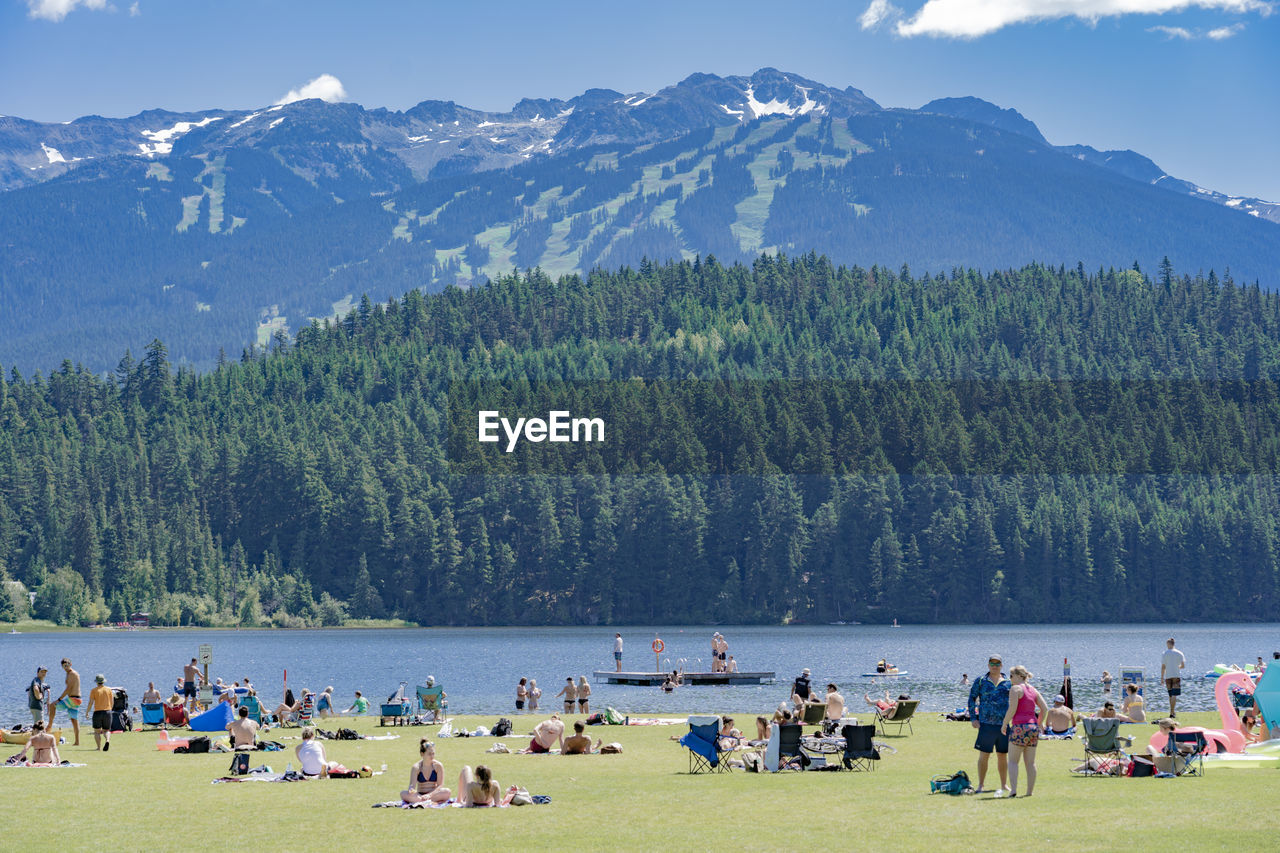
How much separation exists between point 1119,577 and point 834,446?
127 feet

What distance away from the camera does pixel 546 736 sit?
36.8 metres

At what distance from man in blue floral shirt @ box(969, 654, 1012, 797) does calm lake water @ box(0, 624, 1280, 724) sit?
28742 millimetres

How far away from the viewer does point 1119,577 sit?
176 m

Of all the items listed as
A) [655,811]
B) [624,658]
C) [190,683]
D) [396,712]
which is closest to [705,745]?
[655,811]

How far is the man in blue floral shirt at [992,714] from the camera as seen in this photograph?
26188 mm

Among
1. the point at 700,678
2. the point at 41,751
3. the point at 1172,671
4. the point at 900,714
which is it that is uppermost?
the point at 1172,671

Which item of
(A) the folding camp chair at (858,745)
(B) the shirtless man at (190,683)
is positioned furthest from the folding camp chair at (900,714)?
(B) the shirtless man at (190,683)

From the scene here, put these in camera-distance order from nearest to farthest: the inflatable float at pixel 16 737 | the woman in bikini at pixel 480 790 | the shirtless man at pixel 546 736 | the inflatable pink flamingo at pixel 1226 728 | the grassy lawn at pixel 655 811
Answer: the grassy lawn at pixel 655 811 < the woman in bikini at pixel 480 790 < the inflatable pink flamingo at pixel 1226 728 < the shirtless man at pixel 546 736 < the inflatable float at pixel 16 737

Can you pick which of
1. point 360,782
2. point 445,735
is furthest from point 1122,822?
point 445,735

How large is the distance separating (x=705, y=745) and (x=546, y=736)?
5.94 m

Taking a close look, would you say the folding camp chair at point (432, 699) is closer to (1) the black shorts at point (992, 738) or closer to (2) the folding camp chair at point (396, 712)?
(2) the folding camp chair at point (396, 712)

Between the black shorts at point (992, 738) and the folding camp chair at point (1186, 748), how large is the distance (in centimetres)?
A: 477

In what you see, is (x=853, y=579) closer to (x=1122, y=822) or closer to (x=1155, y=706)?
(x=1155, y=706)

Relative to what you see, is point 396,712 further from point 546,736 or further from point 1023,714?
point 1023,714
